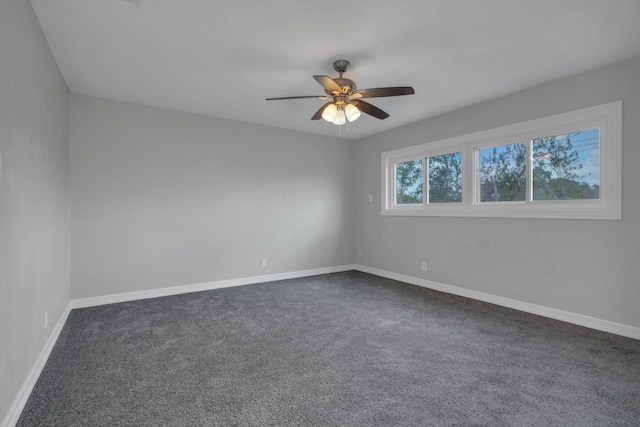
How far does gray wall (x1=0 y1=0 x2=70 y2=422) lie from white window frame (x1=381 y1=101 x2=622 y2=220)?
431 cm

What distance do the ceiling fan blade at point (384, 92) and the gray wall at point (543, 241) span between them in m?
1.72

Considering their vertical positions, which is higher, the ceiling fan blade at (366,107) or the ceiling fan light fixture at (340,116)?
the ceiling fan blade at (366,107)

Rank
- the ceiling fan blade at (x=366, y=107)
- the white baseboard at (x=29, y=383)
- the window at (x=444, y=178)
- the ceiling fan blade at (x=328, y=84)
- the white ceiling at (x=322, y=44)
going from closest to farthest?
the white baseboard at (x=29, y=383)
the white ceiling at (x=322, y=44)
the ceiling fan blade at (x=328, y=84)
the ceiling fan blade at (x=366, y=107)
the window at (x=444, y=178)

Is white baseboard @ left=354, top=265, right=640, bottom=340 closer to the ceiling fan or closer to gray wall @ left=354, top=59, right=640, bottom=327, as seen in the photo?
gray wall @ left=354, top=59, right=640, bottom=327

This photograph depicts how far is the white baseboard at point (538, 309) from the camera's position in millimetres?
2900

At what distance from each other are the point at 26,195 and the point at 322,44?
93.2 inches

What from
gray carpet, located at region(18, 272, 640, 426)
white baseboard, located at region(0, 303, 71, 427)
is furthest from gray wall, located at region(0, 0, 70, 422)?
gray carpet, located at region(18, 272, 640, 426)

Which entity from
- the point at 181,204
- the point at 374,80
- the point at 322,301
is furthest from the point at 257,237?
the point at 374,80

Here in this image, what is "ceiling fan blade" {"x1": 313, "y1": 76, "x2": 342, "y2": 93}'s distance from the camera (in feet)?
8.63

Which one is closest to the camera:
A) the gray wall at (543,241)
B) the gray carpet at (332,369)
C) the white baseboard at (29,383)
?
the white baseboard at (29,383)

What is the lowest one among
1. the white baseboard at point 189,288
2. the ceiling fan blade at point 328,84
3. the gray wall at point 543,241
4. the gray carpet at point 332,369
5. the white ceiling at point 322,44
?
the gray carpet at point 332,369

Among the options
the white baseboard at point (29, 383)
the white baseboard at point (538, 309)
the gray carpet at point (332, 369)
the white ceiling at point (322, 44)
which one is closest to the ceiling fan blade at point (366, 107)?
the white ceiling at point (322, 44)

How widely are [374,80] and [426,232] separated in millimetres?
2391

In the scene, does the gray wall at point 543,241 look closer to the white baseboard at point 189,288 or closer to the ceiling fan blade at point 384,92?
the white baseboard at point 189,288
